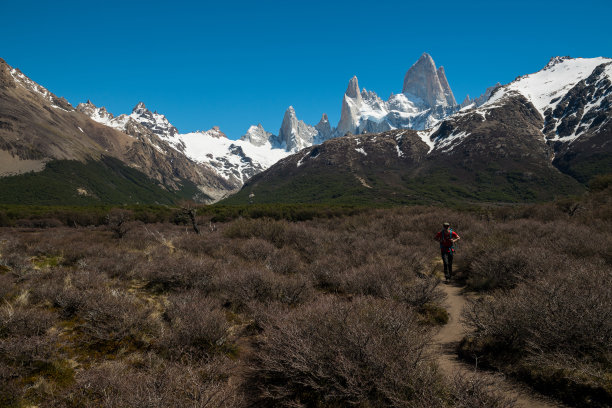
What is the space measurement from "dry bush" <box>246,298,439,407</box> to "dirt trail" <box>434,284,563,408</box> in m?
0.80

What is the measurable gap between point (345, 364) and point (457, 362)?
3574mm

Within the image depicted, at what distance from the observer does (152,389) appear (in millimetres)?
4164

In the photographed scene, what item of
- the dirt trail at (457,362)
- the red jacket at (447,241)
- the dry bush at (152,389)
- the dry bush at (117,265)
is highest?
the red jacket at (447,241)

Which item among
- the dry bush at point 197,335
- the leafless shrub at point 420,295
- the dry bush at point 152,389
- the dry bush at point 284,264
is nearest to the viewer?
the dry bush at point 152,389

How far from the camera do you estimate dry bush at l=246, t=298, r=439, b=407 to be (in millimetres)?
4402

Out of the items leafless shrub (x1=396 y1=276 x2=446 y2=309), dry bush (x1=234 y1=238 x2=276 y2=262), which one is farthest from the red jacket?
dry bush (x1=234 y1=238 x2=276 y2=262)

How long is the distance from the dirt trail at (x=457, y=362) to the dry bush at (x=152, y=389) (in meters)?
3.58

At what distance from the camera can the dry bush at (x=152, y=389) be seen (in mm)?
3955

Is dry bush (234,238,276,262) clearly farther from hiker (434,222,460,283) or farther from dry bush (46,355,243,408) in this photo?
dry bush (46,355,243,408)

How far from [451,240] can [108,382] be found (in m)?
13.1

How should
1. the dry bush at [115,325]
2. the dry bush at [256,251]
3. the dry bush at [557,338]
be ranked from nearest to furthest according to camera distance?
the dry bush at [557,338] < the dry bush at [115,325] < the dry bush at [256,251]

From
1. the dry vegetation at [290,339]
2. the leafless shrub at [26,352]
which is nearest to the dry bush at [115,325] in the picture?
the dry vegetation at [290,339]

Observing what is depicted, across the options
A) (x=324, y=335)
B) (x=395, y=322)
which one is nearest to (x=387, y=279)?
(x=395, y=322)

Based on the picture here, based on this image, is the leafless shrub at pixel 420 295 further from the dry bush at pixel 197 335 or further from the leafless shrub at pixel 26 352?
the leafless shrub at pixel 26 352
